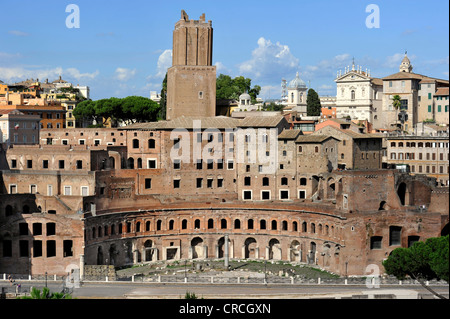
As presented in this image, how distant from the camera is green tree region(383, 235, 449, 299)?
4845cm

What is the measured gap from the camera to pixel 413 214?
193 ft

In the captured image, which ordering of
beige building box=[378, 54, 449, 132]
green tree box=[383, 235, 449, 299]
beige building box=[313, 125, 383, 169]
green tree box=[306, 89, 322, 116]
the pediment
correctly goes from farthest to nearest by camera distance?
green tree box=[306, 89, 322, 116] → the pediment → beige building box=[378, 54, 449, 132] → beige building box=[313, 125, 383, 169] → green tree box=[383, 235, 449, 299]

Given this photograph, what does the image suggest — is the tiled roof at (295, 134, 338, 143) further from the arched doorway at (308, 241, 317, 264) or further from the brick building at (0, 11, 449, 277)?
the arched doorway at (308, 241, 317, 264)

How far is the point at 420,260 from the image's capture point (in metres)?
50.3

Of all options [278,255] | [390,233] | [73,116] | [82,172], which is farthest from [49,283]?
[73,116]

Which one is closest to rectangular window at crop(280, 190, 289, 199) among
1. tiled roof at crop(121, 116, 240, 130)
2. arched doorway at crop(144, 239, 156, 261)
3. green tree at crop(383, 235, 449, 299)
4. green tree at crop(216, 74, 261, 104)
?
tiled roof at crop(121, 116, 240, 130)

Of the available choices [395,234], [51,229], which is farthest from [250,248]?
[51,229]

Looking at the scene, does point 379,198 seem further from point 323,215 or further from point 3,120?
point 3,120

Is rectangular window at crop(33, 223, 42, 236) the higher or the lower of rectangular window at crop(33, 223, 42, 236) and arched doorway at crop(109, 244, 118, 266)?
the higher

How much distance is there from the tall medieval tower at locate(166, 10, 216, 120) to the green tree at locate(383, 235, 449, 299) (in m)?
28.8

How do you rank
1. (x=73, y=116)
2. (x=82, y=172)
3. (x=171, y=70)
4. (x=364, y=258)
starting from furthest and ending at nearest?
(x=73, y=116) → (x=171, y=70) → (x=82, y=172) → (x=364, y=258)

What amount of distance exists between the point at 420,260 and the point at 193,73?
33.4 meters

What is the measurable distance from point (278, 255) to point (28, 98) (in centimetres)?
5115

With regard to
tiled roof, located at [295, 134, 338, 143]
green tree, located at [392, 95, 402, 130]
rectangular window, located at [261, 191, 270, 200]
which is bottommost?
rectangular window, located at [261, 191, 270, 200]
